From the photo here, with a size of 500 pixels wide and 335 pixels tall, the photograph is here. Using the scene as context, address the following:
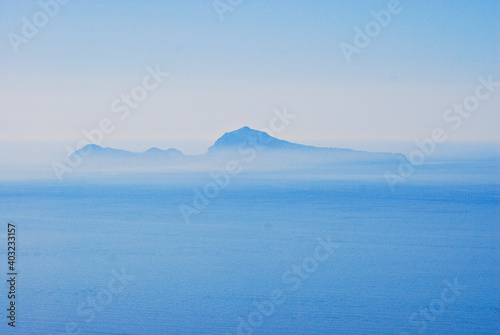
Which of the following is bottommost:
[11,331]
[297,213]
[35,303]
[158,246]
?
[11,331]

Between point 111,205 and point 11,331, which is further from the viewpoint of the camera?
point 111,205

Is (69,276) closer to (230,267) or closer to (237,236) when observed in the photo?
(230,267)

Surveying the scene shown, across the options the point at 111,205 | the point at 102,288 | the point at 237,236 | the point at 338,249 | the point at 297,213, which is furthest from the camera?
the point at 111,205

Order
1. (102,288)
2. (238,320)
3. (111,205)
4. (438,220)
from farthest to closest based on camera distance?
1. (111,205)
2. (438,220)
3. (102,288)
4. (238,320)

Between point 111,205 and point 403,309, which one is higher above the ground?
point 111,205

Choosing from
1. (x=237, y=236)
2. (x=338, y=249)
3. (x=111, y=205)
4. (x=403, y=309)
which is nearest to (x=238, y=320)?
(x=403, y=309)

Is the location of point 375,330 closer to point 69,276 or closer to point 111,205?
point 69,276
